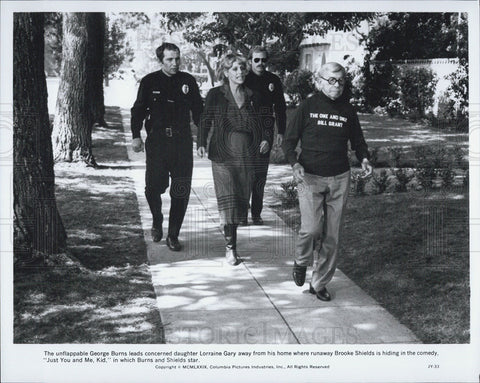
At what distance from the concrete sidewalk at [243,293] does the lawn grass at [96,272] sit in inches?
3.8

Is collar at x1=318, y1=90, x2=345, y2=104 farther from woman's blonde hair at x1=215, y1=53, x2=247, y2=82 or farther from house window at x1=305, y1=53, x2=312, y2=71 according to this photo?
woman's blonde hair at x1=215, y1=53, x2=247, y2=82

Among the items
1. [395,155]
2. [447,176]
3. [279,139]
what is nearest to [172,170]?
[279,139]

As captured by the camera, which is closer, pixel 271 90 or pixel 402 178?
pixel 271 90

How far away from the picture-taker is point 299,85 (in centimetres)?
548

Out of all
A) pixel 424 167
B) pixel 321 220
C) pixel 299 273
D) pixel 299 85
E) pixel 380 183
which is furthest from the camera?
pixel 380 183

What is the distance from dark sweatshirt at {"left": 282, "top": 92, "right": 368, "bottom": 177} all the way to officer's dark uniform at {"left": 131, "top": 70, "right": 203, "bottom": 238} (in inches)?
31.6

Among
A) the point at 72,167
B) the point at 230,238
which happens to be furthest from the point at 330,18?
the point at 72,167

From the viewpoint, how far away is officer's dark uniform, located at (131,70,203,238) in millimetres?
5469

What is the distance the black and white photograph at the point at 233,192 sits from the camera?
5.13 meters

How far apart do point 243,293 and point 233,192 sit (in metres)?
0.78

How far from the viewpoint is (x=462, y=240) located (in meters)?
5.43

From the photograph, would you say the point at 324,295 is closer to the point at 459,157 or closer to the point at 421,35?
the point at 459,157

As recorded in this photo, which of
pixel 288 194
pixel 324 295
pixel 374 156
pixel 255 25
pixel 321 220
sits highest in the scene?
pixel 255 25

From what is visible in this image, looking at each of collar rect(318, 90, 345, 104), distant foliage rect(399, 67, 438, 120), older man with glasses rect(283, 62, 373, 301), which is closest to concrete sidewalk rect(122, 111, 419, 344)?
older man with glasses rect(283, 62, 373, 301)
